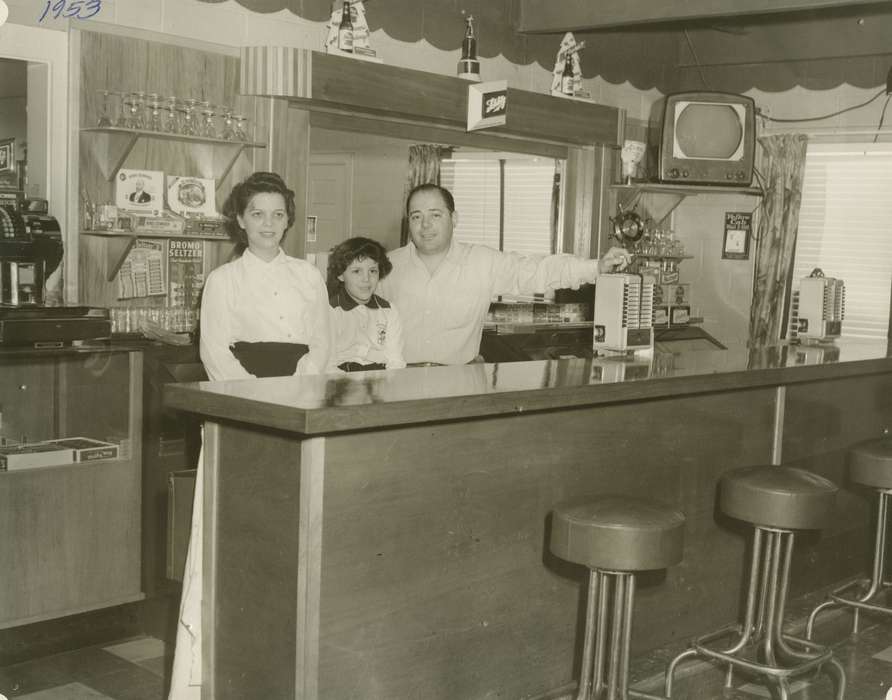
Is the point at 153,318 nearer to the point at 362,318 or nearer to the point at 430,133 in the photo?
the point at 362,318

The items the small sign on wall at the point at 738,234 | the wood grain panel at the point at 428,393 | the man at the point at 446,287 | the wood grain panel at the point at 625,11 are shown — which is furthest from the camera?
the small sign on wall at the point at 738,234

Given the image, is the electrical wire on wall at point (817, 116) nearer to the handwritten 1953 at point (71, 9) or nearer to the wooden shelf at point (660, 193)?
the wooden shelf at point (660, 193)

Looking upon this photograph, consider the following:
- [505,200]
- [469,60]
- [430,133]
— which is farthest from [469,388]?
[505,200]

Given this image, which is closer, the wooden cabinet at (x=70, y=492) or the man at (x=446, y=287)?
the wooden cabinet at (x=70, y=492)

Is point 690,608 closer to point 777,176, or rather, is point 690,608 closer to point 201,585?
point 201,585

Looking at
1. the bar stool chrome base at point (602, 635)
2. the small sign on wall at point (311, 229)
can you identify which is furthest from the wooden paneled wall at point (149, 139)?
the bar stool chrome base at point (602, 635)

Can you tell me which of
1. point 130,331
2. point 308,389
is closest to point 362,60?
point 130,331

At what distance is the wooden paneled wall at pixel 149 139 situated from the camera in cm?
449

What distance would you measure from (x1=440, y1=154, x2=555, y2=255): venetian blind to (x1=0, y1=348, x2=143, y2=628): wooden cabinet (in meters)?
2.46

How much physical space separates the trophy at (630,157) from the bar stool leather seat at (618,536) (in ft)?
14.5

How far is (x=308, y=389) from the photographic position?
2723 millimetres

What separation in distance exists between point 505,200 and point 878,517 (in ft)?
9.90

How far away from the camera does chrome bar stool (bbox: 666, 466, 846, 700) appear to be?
3.39 metres

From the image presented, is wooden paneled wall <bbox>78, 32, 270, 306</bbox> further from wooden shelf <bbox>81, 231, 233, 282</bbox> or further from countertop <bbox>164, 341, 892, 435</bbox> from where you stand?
countertop <bbox>164, 341, 892, 435</bbox>
